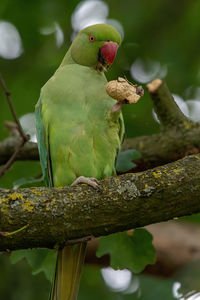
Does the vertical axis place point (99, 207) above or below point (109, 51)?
below

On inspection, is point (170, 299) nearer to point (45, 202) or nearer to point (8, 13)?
point (45, 202)

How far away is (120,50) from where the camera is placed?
513 centimetres

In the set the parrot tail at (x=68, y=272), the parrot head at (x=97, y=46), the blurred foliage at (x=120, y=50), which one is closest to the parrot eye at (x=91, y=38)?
the parrot head at (x=97, y=46)

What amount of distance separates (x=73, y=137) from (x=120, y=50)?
102 inches

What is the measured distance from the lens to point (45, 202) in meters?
2.16

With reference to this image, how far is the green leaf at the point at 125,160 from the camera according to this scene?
3.03 metres

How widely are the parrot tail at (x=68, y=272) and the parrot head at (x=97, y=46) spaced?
3.97ft

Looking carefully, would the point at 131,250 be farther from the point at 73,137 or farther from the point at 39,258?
the point at 73,137

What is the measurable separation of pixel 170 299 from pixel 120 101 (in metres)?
1.71

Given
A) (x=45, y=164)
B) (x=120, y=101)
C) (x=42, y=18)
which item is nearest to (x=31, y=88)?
(x=42, y=18)

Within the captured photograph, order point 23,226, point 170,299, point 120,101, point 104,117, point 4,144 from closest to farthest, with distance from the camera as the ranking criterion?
A: point 23,226
point 120,101
point 104,117
point 170,299
point 4,144

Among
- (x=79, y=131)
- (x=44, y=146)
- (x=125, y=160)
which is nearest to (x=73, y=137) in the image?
(x=79, y=131)

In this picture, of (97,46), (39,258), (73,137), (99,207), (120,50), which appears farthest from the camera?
(120,50)

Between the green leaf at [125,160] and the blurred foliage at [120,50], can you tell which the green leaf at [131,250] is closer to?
the green leaf at [125,160]
